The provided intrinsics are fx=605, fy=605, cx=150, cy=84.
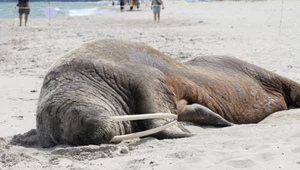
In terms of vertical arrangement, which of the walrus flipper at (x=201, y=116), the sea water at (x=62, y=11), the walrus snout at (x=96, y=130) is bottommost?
the sea water at (x=62, y=11)

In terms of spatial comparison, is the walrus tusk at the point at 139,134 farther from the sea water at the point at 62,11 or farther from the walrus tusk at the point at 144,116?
the sea water at the point at 62,11

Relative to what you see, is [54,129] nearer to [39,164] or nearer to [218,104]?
[39,164]

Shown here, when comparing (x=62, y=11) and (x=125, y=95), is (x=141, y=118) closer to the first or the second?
(x=125, y=95)

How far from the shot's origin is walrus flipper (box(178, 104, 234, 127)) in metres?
5.85

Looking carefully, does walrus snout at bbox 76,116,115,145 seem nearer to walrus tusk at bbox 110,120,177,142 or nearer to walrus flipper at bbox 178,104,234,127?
walrus tusk at bbox 110,120,177,142

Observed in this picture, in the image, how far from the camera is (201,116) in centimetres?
588

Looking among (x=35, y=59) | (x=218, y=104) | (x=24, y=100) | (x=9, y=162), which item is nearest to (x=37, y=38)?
(x=35, y=59)

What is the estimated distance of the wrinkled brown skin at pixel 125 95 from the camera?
5.04 metres

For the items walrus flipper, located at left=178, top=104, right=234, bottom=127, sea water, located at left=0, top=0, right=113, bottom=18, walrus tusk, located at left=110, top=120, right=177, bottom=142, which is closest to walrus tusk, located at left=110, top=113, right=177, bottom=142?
walrus tusk, located at left=110, top=120, right=177, bottom=142

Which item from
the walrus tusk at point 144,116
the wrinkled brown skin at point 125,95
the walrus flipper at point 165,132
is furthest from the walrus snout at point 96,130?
the walrus flipper at point 165,132

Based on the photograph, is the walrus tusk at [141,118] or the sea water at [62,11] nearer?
the walrus tusk at [141,118]

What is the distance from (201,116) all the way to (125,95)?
0.84 m

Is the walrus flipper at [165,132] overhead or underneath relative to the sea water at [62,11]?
overhead

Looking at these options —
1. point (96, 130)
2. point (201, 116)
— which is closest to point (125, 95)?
point (96, 130)
